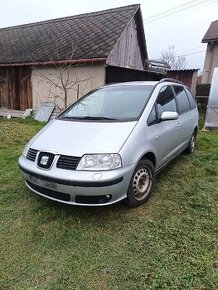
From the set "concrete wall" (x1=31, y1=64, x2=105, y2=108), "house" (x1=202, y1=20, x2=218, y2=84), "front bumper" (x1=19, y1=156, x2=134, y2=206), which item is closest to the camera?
"front bumper" (x1=19, y1=156, x2=134, y2=206)

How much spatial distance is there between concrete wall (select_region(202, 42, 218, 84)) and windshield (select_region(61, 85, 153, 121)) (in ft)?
52.2

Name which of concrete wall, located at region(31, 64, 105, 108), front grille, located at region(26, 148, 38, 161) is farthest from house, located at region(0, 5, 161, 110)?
front grille, located at region(26, 148, 38, 161)

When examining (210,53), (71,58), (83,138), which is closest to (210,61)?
(210,53)

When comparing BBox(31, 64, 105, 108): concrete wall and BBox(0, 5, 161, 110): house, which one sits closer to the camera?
BBox(31, 64, 105, 108): concrete wall

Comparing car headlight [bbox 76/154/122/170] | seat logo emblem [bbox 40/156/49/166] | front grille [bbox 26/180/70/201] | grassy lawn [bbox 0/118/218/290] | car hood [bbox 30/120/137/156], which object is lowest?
grassy lawn [bbox 0/118/218/290]

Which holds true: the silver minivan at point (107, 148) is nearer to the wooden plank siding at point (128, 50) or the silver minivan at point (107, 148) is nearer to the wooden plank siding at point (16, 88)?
the wooden plank siding at point (128, 50)

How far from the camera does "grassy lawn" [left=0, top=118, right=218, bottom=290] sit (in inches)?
90.4

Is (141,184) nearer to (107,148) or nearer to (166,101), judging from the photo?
(107,148)

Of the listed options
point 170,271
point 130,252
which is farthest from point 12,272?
point 170,271

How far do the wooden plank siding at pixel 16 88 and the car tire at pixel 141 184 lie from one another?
34.4 feet

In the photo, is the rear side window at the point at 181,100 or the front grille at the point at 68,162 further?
the rear side window at the point at 181,100

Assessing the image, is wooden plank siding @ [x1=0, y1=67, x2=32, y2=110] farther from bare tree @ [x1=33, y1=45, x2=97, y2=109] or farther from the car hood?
the car hood

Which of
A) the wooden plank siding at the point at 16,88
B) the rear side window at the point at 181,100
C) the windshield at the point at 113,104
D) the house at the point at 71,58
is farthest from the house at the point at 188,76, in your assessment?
the windshield at the point at 113,104

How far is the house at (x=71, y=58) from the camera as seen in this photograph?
1074 cm
